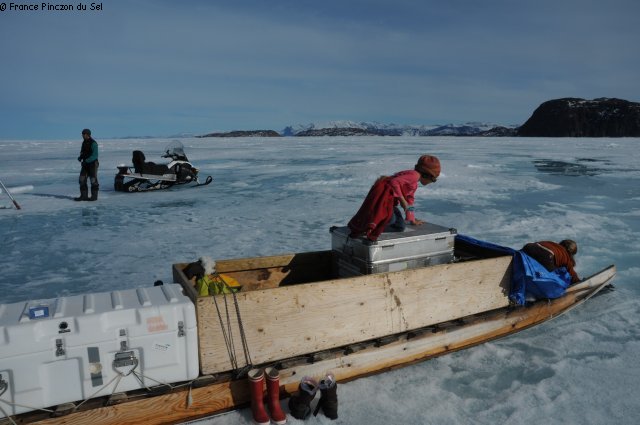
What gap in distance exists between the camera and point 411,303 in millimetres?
3826

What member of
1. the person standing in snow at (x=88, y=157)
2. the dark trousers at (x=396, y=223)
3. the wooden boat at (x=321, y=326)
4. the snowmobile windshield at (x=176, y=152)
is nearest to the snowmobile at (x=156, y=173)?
the snowmobile windshield at (x=176, y=152)

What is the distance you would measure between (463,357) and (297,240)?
3.91 m

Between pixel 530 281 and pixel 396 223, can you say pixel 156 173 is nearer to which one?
pixel 396 223

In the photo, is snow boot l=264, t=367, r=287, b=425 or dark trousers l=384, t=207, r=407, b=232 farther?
dark trousers l=384, t=207, r=407, b=232

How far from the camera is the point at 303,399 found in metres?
3.16

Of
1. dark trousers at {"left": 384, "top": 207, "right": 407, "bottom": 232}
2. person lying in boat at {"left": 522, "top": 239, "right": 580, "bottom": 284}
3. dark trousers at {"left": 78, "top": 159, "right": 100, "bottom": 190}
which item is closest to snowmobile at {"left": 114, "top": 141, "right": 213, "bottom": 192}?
dark trousers at {"left": 78, "top": 159, "right": 100, "bottom": 190}

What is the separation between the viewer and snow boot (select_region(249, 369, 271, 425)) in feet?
10.1

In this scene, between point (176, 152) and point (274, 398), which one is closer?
point (274, 398)

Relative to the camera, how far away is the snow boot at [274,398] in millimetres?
3092

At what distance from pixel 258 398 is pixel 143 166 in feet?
37.4

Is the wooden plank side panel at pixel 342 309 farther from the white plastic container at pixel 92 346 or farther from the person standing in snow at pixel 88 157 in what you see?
the person standing in snow at pixel 88 157

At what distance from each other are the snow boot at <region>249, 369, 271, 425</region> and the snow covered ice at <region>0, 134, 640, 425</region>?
0.14 meters

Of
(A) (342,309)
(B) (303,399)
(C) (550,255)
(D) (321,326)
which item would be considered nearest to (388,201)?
(A) (342,309)

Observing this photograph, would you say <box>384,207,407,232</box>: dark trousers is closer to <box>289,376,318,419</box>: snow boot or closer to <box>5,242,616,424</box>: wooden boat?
<box>5,242,616,424</box>: wooden boat
